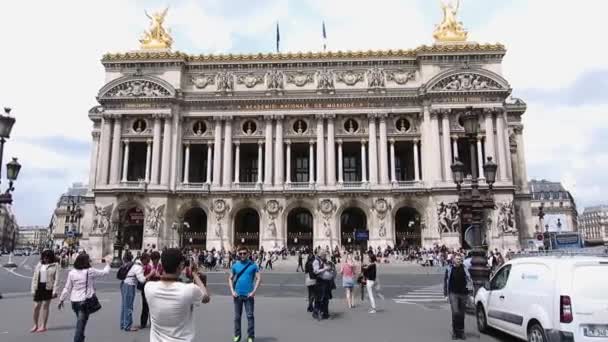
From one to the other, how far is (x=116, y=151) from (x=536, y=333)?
47599mm

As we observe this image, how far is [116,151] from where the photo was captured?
49.6 metres

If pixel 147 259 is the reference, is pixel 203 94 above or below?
above

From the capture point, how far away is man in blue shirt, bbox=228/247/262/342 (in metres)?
9.77

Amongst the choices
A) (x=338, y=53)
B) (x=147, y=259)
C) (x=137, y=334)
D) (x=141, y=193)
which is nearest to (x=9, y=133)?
(x=147, y=259)

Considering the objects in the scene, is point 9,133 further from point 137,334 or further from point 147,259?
point 137,334

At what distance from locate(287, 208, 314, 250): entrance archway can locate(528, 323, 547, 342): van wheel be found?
40924 mm

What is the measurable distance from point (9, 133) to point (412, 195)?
3707 cm

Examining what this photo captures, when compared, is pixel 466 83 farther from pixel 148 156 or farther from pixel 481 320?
pixel 481 320

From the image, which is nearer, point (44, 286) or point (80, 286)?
point (80, 286)

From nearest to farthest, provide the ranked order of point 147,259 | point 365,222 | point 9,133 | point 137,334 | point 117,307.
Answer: point 137,334
point 147,259
point 117,307
point 9,133
point 365,222

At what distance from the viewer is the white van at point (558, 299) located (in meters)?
7.70

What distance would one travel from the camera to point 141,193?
47688 millimetres

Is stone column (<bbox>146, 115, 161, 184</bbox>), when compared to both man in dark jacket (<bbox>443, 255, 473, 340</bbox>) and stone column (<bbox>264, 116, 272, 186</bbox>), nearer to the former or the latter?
stone column (<bbox>264, 116, 272, 186</bbox>)

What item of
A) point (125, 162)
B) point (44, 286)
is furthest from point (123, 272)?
point (125, 162)
